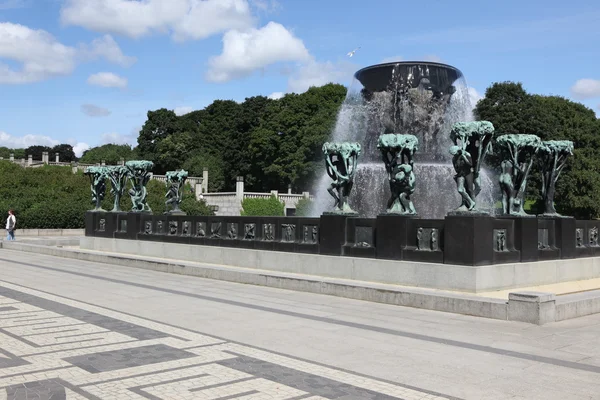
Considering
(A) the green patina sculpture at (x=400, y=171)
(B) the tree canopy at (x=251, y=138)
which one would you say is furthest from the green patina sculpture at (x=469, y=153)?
(B) the tree canopy at (x=251, y=138)

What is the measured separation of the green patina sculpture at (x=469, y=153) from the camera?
13.4m

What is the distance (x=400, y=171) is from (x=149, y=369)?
883 centimetres

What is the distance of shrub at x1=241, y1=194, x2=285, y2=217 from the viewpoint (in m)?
53.8

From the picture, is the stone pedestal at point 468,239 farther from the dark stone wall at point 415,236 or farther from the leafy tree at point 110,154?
the leafy tree at point 110,154

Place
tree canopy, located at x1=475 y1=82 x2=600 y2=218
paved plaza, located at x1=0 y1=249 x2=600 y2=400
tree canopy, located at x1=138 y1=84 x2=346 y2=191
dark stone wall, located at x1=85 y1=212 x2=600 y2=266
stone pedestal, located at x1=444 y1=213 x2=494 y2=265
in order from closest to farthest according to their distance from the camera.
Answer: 1. paved plaza, located at x1=0 y1=249 x2=600 y2=400
2. stone pedestal, located at x1=444 y1=213 x2=494 y2=265
3. dark stone wall, located at x1=85 y1=212 x2=600 y2=266
4. tree canopy, located at x1=475 y1=82 x2=600 y2=218
5. tree canopy, located at x1=138 y1=84 x2=346 y2=191

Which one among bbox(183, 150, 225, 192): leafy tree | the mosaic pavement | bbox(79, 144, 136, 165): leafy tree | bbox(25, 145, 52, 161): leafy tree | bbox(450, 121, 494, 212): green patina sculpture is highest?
bbox(25, 145, 52, 161): leafy tree

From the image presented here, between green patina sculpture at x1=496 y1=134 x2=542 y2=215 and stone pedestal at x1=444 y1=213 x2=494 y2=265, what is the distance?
11.0 feet

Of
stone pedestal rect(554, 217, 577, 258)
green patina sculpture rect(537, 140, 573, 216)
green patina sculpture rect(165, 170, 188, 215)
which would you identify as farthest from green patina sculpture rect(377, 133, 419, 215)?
green patina sculpture rect(165, 170, 188, 215)

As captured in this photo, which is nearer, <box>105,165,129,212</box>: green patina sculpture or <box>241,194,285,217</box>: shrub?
<box>105,165,129,212</box>: green patina sculpture

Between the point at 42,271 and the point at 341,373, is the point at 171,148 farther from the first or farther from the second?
the point at 341,373

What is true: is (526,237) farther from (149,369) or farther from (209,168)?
(209,168)

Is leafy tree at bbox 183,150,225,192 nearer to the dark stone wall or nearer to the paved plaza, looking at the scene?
the dark stone wall

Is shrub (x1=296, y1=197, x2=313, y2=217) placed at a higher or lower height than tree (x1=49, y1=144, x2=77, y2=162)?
lower

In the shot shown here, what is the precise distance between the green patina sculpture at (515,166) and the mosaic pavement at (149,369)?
32.6ft
